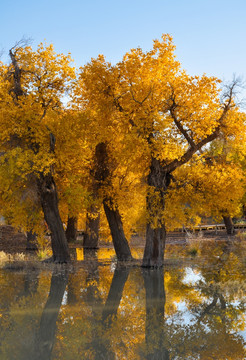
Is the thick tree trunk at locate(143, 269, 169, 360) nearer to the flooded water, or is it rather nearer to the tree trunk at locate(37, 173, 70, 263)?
the flooded water

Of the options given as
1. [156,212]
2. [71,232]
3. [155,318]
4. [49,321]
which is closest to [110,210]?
[156,212]

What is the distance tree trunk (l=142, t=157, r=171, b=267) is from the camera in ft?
64.2

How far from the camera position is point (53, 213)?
2117 centimetres

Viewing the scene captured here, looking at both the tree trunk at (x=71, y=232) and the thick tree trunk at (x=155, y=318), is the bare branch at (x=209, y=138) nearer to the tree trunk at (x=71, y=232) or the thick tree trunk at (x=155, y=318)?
the thick tree trunk at (x=155, y=318)

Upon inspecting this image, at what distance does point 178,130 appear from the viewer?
19703 mm

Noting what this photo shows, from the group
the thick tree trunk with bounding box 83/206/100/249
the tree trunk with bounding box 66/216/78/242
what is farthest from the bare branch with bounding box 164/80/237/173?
the tree trunk with bounding box 66/216/78/242

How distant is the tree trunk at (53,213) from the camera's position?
68.7ft

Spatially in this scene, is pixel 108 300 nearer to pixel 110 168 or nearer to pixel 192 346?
pixel 192 346

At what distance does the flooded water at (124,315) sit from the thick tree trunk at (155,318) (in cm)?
2

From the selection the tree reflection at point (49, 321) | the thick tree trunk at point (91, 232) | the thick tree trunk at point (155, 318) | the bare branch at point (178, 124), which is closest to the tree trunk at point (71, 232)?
the thick tree trunk at point (91, 232)

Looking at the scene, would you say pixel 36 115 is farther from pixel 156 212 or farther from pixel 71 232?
pixel 71 232

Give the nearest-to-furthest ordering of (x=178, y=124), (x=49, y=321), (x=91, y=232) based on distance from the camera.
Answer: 1. (x=49, y=321)
2. (x=178, y=124)
3. (x=91, y=232)

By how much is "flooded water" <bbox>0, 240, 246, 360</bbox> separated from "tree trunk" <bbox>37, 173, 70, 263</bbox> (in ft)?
8.28

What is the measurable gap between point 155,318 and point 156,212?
945cm
